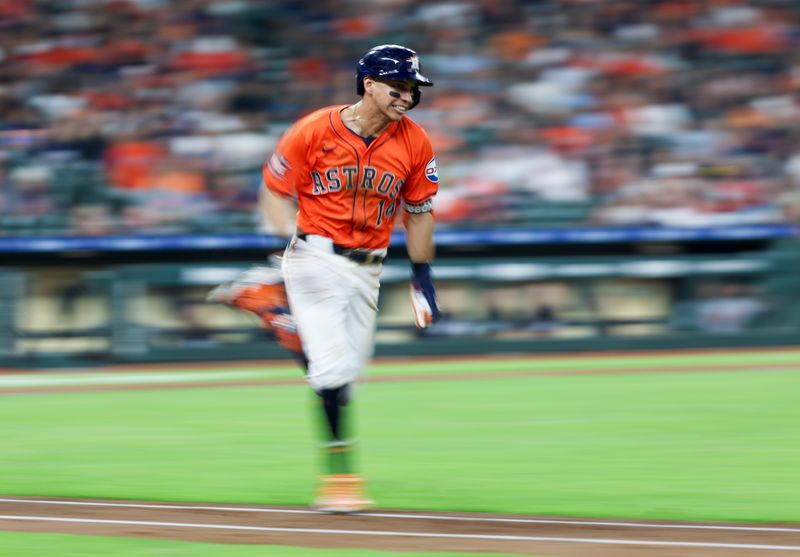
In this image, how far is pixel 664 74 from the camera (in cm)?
1766

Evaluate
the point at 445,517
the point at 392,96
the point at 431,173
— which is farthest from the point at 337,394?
the point at 392,96

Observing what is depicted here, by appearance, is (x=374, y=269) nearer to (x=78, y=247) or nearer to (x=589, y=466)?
(x=589, y=466)

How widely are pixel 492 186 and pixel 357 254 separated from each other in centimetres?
1096

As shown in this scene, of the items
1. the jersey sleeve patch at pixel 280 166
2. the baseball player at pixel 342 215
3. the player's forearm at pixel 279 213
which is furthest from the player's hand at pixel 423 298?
the jersey sleeve patch at pixel 280 166

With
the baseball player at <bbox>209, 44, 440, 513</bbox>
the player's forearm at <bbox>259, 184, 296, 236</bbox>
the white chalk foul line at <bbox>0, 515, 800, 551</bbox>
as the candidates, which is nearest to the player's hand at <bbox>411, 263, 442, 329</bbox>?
the baseball player at <bbox>209, 44, 440, 513</bbox>

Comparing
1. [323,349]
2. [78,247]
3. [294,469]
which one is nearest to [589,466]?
[294,469]

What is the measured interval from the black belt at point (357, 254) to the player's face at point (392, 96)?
24.7 inches

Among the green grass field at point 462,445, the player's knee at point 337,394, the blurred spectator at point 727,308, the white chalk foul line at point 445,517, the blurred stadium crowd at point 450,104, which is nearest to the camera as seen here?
the white chalk foul line at point 445,517

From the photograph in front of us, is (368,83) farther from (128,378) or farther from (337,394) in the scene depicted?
(128,378)

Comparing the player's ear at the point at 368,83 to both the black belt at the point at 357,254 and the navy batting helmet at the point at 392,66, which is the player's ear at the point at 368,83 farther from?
the black belt at the point at 357,254

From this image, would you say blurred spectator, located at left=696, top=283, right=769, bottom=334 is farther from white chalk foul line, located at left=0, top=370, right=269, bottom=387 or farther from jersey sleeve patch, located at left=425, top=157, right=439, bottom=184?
jersey sleeve patch, located at left=425, top=157, right=439, bottom=184

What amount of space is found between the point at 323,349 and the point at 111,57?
1331cm

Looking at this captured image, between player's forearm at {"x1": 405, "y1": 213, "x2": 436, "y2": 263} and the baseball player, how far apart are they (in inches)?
4.9

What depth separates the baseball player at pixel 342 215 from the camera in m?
5.92
